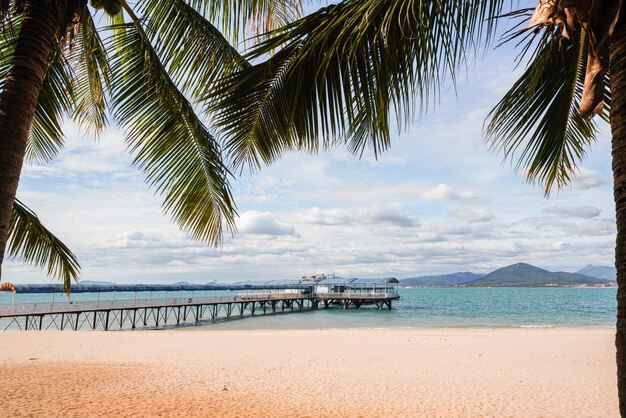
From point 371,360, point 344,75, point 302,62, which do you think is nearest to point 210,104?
point 302,62

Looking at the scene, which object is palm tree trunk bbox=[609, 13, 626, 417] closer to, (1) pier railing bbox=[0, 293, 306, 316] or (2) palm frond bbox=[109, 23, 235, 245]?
(2) palm frond bbox=[109, 23, 235, 245]

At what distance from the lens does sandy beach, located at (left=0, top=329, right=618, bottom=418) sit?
7.70 m

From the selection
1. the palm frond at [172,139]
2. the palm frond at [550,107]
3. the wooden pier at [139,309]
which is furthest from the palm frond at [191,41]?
the wooden pier at [139,309]

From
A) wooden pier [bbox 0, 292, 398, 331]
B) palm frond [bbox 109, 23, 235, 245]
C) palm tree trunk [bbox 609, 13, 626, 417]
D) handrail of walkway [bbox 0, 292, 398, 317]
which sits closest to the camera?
palm tree trunk [bbox 609, 13, 626, 417]

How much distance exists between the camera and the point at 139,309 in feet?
129

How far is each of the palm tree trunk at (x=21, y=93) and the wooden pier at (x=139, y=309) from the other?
2717 centimetres

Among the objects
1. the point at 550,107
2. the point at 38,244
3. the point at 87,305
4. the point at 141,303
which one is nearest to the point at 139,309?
the point at 141,303

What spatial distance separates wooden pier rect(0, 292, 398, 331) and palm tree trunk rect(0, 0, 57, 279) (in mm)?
27165

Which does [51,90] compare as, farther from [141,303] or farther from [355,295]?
[355,295]

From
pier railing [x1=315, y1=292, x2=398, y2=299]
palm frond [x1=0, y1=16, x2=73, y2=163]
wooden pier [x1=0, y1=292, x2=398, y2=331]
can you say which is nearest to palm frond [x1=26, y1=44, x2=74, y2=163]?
palm frond [x1=0, y1=16, x2=73, y2=163]

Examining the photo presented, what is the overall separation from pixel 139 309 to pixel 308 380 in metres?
33.2

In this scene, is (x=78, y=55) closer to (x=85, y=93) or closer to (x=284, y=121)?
(x=85, y=93)

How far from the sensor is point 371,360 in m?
14.0

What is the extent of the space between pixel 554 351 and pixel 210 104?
1835cm
